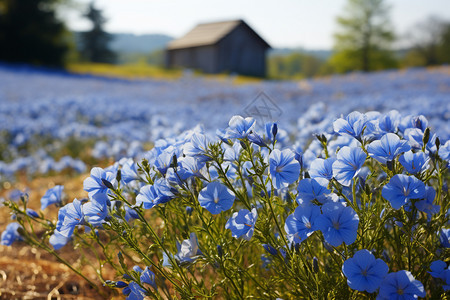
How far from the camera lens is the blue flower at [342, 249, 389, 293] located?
3.35ft

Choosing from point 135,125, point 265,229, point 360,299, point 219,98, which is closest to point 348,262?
point 265,229

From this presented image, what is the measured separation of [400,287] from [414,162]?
355 mm

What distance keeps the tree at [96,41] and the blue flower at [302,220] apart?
54.0 meters

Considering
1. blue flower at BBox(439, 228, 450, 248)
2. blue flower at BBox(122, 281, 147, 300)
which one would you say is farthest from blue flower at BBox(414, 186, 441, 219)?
blue flower at BBox(122, 281, 147, 300)

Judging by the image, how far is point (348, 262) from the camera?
1.03 m

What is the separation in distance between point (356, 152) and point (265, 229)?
1.15ft

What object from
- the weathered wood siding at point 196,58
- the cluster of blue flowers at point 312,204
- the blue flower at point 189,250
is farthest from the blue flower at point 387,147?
the weathered wood siding at point 196,58

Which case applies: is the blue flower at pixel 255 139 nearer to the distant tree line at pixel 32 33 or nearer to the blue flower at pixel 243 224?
the blue flower at pixel 243 224

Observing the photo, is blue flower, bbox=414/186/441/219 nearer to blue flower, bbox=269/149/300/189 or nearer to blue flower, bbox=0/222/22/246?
blue flower, bbox=269/149/300/189

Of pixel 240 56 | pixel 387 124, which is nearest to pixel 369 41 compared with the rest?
pixel 240 56

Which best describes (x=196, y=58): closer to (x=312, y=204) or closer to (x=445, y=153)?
(x=445, y=153)

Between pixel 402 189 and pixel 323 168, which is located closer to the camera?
pixel 402 189

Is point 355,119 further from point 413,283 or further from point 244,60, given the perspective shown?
point 244,60

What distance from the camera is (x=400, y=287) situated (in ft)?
3.44
